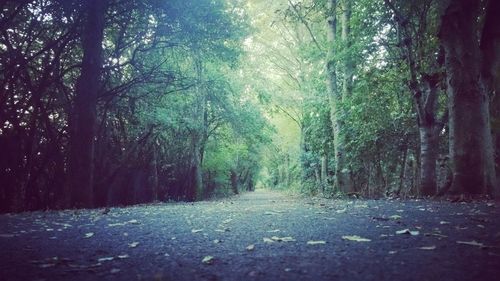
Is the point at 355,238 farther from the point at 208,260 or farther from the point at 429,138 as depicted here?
the point at 429,138

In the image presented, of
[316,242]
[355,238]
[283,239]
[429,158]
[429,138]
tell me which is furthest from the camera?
[429,138]

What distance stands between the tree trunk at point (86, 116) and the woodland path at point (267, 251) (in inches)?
170

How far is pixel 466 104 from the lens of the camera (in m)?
6.49

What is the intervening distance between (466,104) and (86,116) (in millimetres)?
7998

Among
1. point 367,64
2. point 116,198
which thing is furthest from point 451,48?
point 116,198

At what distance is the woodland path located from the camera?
211 centimetres

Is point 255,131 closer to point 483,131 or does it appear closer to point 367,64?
point 367,64

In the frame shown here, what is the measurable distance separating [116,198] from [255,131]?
712cm

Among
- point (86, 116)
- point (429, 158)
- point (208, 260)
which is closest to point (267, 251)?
point (208, 260)

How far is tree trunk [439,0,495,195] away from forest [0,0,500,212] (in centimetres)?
2

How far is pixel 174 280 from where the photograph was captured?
2020 mm

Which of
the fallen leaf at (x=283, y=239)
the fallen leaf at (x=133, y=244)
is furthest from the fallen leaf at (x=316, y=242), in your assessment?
the fallen leaf at (x=133, y=244)

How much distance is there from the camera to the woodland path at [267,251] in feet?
6.92

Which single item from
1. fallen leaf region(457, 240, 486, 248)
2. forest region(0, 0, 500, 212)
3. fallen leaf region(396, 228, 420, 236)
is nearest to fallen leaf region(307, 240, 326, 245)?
fallen leaf region(396, 228, 420, 236)
